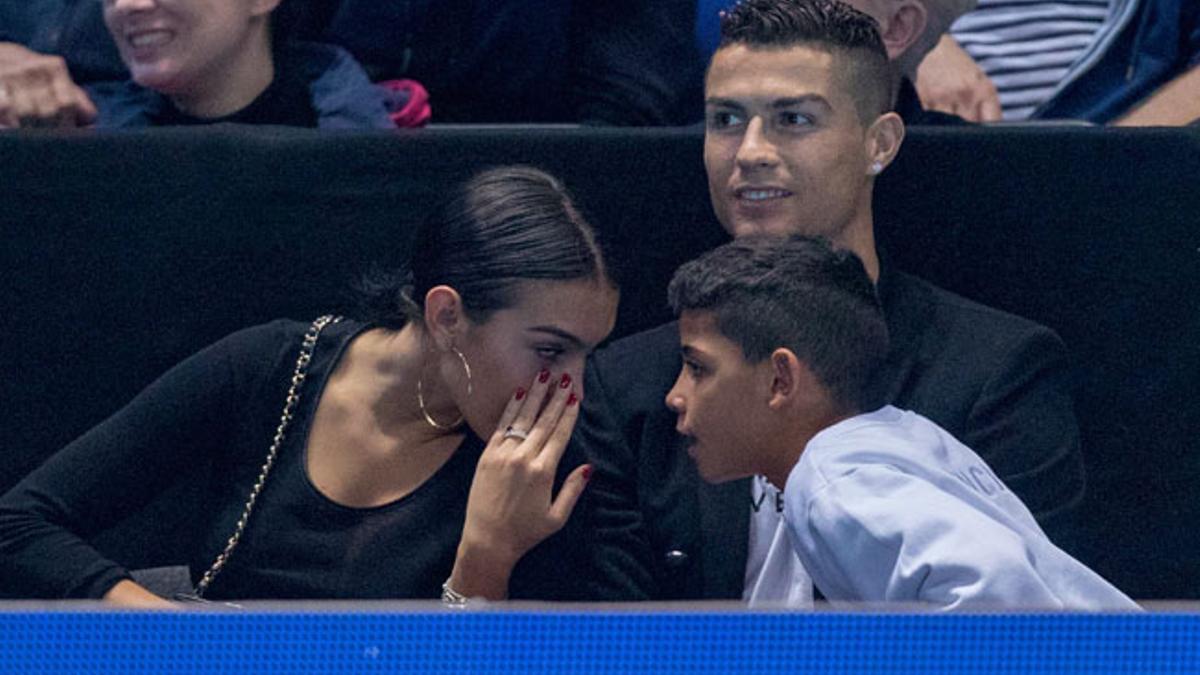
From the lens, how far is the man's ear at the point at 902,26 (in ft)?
8.59

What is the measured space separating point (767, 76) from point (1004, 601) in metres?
0.94

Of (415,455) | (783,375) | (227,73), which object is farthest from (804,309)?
(227,73)

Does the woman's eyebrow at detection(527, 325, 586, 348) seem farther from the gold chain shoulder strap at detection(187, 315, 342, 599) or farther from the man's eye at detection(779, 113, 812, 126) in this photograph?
the man's eye at detection(779, 113, 812, 126)

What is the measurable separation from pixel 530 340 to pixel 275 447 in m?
0.33

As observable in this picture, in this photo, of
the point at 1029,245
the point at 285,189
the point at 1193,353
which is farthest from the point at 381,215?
the point at 1193,353

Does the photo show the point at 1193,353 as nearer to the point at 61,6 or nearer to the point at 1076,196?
the point at 1076,196

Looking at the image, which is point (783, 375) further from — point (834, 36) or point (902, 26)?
point (902, 26)

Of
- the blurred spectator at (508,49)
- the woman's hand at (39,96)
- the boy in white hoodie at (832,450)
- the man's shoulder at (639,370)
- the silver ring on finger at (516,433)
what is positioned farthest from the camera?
the blurred spectator at (508,49)

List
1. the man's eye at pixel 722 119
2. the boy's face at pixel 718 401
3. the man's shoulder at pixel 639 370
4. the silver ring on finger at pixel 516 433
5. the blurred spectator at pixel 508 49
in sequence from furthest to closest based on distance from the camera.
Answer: the blurred spectator at pixel 508 49, the man's eye at pixel 722 119, the man's shoulder at pixel 639 370, the silver ring on finger at pixel 516 433, the boy's face at pixel 718 401

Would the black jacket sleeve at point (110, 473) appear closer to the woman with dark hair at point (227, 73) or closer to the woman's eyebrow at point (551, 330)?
the woman's eyebrow at point (551, 330)

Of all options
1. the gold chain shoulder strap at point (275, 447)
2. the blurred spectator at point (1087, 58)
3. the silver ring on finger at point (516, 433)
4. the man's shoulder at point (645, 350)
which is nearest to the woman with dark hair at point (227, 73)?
the gold chain shoulder strap at point (275, 447)

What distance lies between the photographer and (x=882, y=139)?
Answer: 2.37 metres

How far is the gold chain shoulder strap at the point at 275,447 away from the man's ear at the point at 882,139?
27.6 inches

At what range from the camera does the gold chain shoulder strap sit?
7.13 feet
